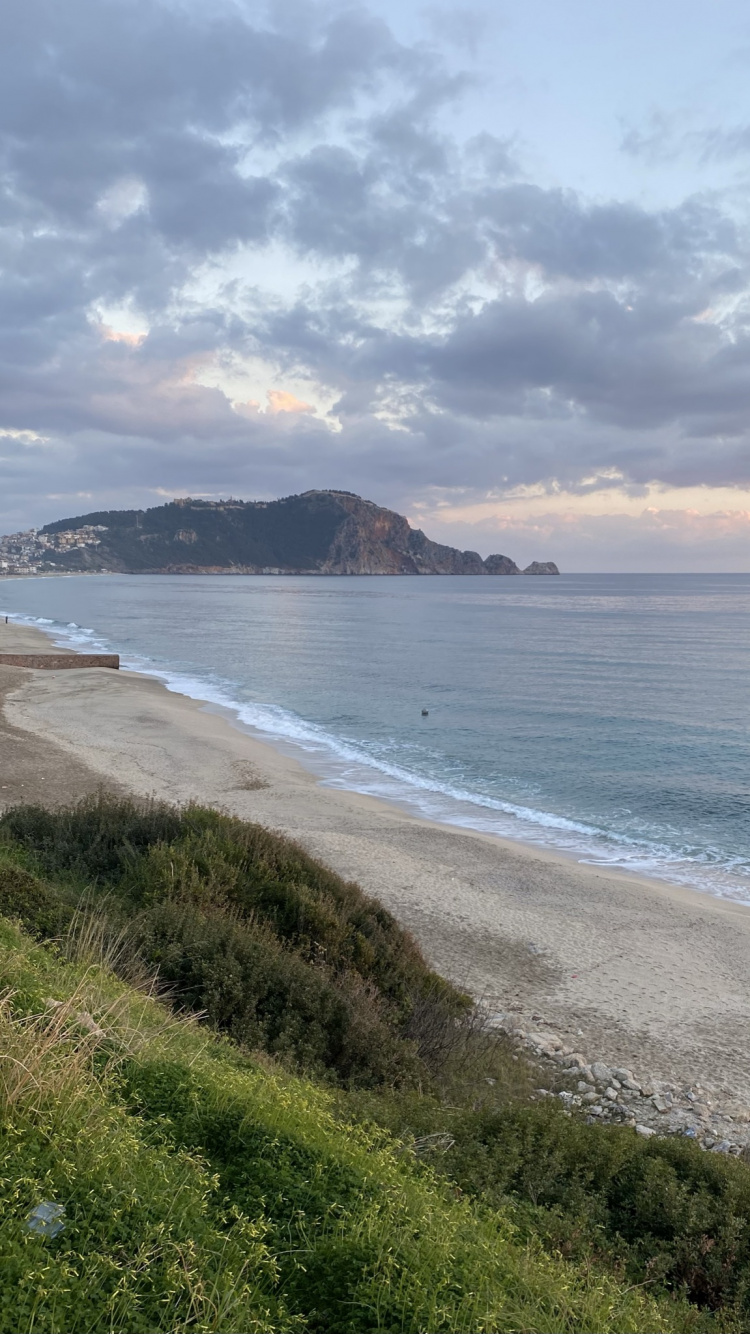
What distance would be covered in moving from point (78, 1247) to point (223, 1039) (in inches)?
117

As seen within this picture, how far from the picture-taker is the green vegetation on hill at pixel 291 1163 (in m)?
2.71

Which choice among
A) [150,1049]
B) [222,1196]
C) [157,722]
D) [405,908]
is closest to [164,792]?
[405,908]

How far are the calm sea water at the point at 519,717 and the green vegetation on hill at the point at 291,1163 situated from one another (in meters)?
11.8

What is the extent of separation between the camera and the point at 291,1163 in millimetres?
3523

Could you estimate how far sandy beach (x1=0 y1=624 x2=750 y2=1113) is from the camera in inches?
371

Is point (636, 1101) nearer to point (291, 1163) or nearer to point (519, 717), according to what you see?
point (291, 1163)

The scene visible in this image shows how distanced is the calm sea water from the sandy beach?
7.38 ft

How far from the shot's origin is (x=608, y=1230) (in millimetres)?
4297

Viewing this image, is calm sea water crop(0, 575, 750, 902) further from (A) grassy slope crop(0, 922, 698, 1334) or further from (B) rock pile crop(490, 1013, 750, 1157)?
→ (A) grassy slope crop(0, 922, 698, 1334)

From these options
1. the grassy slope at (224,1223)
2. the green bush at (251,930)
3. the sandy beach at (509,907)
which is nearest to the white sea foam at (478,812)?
the sandy beach at (509,907)

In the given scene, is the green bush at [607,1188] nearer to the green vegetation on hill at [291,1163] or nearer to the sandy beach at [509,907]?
the green vegetation on hill at [291,1163]

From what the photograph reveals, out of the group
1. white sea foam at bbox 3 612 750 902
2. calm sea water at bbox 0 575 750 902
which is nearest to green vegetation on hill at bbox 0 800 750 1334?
white sea foam at bbox 3 612 750 902

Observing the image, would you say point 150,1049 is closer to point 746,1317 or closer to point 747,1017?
point 746,1317

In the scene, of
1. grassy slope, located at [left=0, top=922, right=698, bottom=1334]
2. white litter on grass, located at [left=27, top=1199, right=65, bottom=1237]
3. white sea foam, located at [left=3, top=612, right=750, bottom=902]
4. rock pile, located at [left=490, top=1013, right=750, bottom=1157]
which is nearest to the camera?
grassy slope, located at [left=0, top=922, right=698, bottom=1334]
